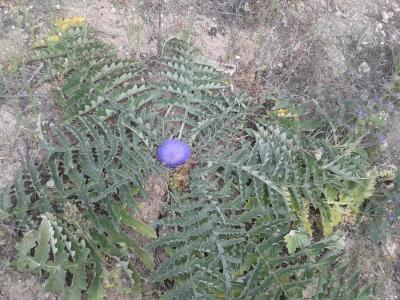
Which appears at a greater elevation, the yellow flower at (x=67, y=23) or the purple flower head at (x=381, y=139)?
the yellow flower at (x=67, y=23)

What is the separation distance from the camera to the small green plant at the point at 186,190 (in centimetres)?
250

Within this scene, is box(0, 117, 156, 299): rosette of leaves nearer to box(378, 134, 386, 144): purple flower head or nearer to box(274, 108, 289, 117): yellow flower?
box(274, 108, 289, 117): yellow flower

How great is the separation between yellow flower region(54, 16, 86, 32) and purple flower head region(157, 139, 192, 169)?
86 centimetres

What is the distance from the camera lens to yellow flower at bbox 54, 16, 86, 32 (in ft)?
9.64

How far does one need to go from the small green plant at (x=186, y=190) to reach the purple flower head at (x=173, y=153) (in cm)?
6

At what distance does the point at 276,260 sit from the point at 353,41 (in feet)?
6.17

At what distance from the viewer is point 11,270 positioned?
245 centimetres

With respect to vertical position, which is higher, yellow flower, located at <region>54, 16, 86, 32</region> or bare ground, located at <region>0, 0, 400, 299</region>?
yellow flower, located at <region>54, 16, 86, 32</region>

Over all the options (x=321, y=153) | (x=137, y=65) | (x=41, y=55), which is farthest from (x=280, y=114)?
(x=41, y=55)

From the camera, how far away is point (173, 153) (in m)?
2.75

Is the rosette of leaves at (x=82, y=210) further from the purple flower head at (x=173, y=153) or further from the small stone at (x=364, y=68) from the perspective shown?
the small stone at (x=364, y=68)

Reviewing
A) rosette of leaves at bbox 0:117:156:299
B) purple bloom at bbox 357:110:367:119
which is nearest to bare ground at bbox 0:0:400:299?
purple bloom at bbox 357:110:367:119

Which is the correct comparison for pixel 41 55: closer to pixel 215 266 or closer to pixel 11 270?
pixel 11 270

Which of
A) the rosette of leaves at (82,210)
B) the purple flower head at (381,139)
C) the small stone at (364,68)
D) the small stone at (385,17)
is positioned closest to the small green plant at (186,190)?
the rosette of leaves at (82,210)
